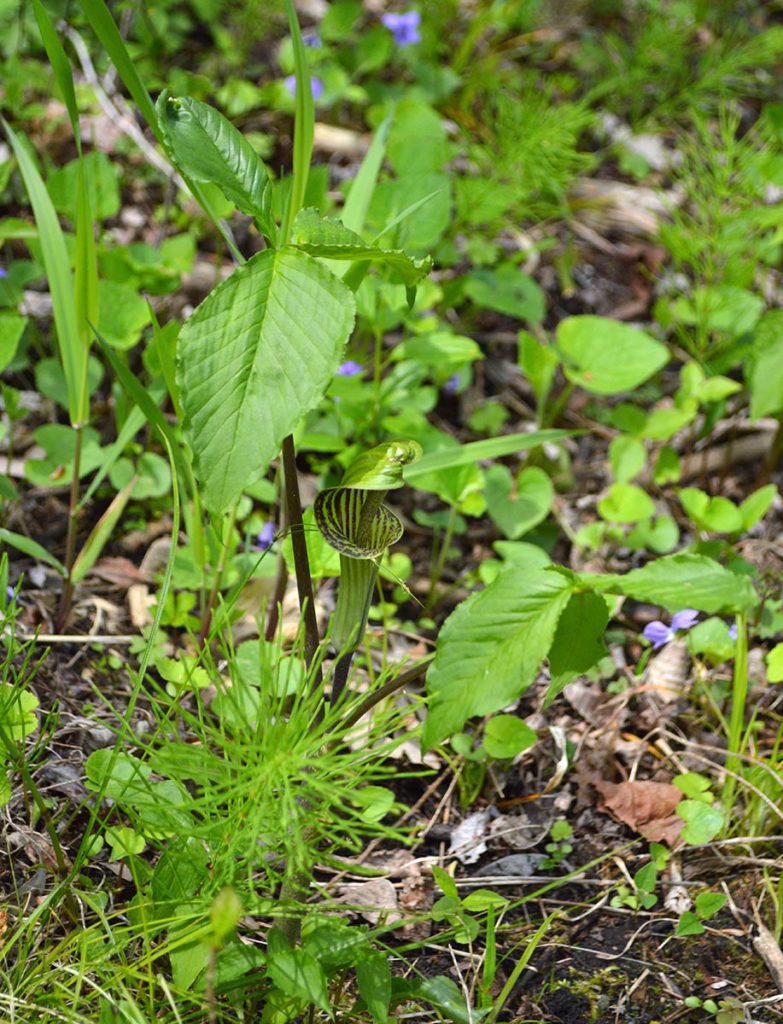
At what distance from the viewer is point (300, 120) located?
1684 mm

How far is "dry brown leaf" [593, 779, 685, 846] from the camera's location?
1.96 m

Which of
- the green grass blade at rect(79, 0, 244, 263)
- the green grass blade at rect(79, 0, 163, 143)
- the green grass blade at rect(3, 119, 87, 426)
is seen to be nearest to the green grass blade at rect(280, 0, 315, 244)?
the green grass blade at rect(79, 0, 244, 263)

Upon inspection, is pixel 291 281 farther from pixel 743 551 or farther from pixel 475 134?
pixel 475 134

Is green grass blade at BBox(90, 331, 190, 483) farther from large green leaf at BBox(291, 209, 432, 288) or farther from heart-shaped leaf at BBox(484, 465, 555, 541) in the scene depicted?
heart-shaped leaf at BBox(484, 465, 555, 541)

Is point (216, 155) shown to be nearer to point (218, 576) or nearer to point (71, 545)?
point (218, 576)

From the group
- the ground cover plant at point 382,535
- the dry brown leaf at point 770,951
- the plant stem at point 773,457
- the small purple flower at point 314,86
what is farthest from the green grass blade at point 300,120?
the small purple flower at point 314,86

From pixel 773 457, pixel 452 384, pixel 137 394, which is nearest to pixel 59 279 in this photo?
pixel 137 394

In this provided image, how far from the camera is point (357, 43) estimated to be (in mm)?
3801

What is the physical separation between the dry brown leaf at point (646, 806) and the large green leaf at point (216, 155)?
1.31 m

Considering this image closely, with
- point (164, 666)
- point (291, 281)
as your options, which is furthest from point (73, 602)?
point (291, 281)

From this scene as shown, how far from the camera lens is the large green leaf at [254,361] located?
48.1 inches

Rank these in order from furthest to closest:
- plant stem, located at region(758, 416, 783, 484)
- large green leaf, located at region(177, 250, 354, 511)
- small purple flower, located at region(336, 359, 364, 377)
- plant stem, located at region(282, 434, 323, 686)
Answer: plant stem, located at region(758, 416, 783, 484), small purple flower, located at region(336, 359, 364, 377), plant stem, located at region(282, 434, 323, 686), large green leaf, located at region(177, 250, 354, 511)

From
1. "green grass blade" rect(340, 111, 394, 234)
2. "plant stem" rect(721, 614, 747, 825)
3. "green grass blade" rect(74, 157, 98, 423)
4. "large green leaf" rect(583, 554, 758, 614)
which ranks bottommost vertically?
"plant stem" rect(721, 614, 747, 825)

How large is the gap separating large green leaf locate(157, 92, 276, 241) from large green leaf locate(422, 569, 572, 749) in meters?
0.57
